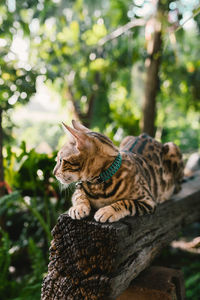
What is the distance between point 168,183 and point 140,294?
2.79 ft

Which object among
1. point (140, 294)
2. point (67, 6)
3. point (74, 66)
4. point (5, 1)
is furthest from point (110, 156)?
point (74, 66)

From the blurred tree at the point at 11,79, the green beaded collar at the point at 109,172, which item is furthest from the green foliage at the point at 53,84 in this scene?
the green beaded collar at the point at 109,172

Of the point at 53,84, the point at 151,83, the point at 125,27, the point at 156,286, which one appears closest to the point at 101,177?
the point at 156,286

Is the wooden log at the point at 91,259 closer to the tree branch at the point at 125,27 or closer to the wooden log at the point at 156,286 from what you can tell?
the wooden log at the point at 156,286

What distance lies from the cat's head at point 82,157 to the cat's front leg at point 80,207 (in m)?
0.13

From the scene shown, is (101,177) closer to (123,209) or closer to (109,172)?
(109,172)

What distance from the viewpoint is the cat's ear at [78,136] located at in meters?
1.40

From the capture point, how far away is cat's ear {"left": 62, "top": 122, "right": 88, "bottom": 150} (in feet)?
4.59

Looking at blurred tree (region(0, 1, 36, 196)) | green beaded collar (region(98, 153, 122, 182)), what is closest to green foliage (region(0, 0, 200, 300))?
blurred tree (region(0, 1, 36, 196))

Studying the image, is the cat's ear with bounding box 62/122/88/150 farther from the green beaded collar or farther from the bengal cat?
the green beaded collar

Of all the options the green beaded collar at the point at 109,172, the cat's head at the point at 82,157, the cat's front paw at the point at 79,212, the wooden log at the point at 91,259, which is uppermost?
the cat's head at the point at 82,157

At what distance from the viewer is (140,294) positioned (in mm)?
1627

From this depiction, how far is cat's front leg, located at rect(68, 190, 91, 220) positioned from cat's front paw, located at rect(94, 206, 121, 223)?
68 mm

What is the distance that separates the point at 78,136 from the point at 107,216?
0.41 m
